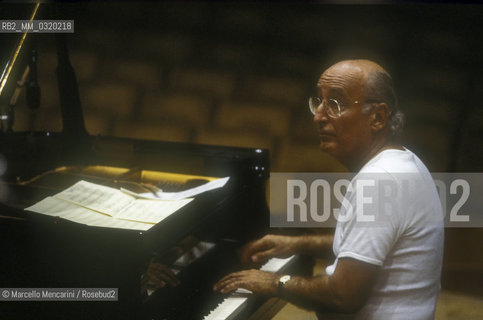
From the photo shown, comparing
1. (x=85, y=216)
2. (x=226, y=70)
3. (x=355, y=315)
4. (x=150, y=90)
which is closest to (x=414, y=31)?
(x=226, y=70)

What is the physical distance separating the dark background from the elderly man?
2094 millimetres

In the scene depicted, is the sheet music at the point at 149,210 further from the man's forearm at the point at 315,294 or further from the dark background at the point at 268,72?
the dark background at the point at 268,72

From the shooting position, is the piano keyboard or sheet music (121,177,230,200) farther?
sheet music (121,177,230,200)

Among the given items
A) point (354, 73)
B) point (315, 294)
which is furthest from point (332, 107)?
point (315, 294)

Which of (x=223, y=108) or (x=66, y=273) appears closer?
(x=66, y=273)

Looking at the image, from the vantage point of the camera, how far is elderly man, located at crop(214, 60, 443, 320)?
63.1 inches

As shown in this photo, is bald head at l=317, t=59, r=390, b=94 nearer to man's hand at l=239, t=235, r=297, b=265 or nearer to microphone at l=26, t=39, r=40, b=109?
man's hand at l=239, t=235, r=297, b=265

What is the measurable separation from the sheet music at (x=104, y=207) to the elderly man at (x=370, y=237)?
1.24 feet

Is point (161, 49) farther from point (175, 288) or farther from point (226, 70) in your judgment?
point (175, 288)

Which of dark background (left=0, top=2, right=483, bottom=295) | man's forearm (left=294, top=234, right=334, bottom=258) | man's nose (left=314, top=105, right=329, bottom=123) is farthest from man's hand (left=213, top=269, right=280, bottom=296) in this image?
dark background (left=0, top=2, right=483, bottom=295)

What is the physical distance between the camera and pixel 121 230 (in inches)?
62.1

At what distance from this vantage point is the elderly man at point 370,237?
5.26 ft

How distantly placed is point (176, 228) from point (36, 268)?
1.48 ft

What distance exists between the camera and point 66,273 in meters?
1.66
